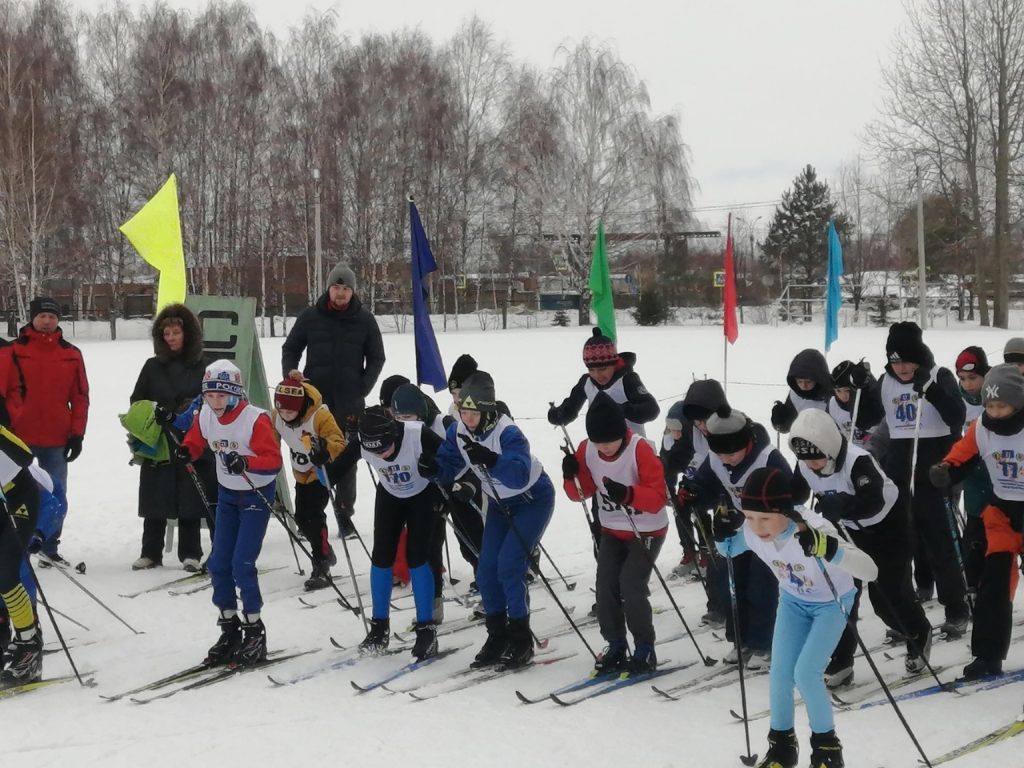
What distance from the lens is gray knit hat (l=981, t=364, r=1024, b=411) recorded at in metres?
4.41

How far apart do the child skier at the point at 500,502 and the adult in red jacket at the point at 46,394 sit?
10.6ft

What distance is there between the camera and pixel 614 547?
477cm

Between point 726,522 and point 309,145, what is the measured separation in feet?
105

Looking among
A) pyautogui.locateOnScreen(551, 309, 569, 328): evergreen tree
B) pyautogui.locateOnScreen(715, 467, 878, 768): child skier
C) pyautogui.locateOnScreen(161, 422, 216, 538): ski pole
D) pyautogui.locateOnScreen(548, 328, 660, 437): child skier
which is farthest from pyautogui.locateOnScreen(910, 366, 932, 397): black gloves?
pyautogui.locateOnScreen(551, 309, 569, 328): evergreen tree

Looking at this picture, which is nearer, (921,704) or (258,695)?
(921,704)

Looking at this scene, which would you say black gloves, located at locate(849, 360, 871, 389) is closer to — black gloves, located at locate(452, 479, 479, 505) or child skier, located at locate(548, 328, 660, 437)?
child skier, located at locate(548, 328, 660, 437)

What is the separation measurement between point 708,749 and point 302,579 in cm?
375

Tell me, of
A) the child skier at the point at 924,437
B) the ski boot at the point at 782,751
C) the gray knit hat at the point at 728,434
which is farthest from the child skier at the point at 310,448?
the child skier at the point at 924,437

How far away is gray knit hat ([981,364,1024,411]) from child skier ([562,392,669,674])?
1.56 m

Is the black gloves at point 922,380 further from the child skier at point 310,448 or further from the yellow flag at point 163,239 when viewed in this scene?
the yellow flag at point 163,239

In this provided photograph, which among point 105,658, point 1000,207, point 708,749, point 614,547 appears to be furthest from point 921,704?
point 1000,207

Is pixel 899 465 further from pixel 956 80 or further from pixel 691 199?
pixel 691 199

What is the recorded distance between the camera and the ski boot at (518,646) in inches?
190

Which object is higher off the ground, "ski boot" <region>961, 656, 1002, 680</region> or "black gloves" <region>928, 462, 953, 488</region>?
"black gloves" <region>928, 462, 953, 488</region>
